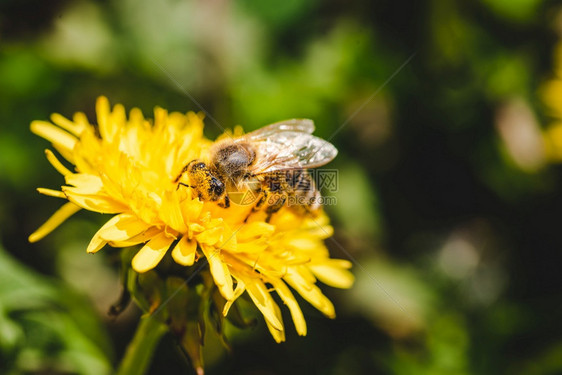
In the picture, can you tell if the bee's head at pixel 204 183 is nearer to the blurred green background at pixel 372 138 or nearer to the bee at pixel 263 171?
the bee at pixel 263 171

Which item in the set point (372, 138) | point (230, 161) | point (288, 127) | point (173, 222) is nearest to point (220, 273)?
point (173, 222)

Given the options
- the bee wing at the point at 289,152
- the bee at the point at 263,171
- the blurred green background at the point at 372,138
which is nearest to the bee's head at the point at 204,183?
the bee at the point at 263,171

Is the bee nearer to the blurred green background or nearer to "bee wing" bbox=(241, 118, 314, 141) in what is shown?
"bee wing" bbox=(241, 118, 314, 141)

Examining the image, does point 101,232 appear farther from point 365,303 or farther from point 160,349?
point 365,303

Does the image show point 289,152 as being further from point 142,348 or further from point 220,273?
point 142,348

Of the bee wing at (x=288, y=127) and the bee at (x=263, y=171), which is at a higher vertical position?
the bee wing at (x=288, y=127)

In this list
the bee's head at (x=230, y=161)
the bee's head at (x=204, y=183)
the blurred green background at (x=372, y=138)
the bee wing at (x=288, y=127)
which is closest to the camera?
the bee's head at (x=204, y=183)

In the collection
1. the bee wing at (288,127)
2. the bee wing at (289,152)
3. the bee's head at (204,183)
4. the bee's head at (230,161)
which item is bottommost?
the bee's head at (204,183)

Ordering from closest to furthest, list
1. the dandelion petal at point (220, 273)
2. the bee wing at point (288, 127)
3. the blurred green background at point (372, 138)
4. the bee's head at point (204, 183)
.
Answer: the dandelion petal at point (220, 273) → the bee's head at point (204, 183) → the bee wing at point (288, 127) → the blurred green background at point (372, 138)
